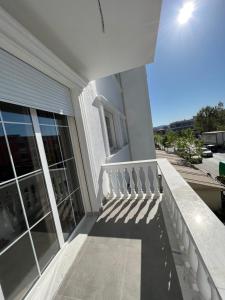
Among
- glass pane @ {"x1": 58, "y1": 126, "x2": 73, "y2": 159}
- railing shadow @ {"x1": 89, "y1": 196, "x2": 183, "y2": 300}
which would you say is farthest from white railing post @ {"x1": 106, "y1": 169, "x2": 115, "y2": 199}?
glass pane @ {"x1": 58, "y1": 126, "x2": 73, "y2": 159}

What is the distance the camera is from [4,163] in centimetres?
145

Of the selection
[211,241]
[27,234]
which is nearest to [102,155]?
[27,234]

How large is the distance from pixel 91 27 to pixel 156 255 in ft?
9.28

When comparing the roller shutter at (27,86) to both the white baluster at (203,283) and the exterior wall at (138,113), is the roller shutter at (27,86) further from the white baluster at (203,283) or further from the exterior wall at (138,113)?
the exterior wall at (138,113)

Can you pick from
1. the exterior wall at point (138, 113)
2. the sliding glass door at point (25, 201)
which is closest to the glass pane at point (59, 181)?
the sliding glass door at point (25, 201)

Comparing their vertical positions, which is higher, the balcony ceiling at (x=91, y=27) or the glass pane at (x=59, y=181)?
the balcony ceiling at (x=91, y=27)

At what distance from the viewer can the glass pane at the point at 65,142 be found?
8.44ft

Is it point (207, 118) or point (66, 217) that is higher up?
point (207, 118)

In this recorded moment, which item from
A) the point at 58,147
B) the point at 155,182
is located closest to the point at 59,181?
the point at 58,147

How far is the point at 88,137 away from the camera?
3.06m

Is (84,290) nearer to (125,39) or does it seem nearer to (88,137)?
(88,137)

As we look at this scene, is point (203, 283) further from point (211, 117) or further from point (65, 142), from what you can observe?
point (211, 117)

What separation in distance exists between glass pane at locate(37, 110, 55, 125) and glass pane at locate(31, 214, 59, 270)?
1.27m

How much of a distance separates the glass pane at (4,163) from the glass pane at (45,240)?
0.69m
